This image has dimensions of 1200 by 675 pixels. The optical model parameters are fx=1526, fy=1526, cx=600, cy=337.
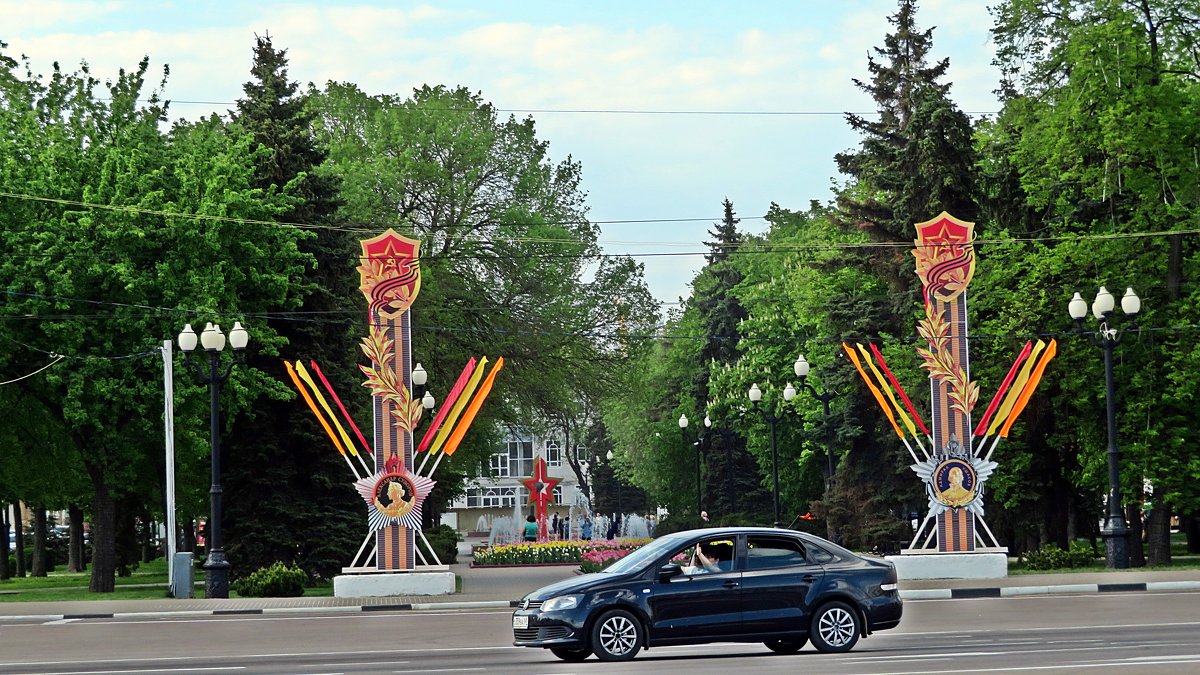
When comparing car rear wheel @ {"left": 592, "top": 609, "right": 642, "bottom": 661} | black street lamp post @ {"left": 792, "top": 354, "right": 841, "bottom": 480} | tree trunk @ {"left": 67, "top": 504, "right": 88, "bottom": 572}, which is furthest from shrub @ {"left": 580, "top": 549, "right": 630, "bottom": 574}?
tree trunk @ {"left": 67, "top": 504, "right": 88, "bottom": 572}

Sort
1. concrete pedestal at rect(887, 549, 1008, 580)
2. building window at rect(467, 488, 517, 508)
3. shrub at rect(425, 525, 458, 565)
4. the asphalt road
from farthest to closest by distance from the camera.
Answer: building window at rect(467, 488, 517, 508)
shrub at rect(425, 525, 458, 565)
concrete pedestal at rect(887, 549, 1008, 580)
the asphalt road

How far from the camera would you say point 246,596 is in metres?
33.0

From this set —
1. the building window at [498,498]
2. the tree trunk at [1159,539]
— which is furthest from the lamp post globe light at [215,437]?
the building window at [498,498]

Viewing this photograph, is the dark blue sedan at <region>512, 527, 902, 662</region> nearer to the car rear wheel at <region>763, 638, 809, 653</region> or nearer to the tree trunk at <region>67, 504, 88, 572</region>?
the car rear wheel at <region>763, 638, 809, 653</region>

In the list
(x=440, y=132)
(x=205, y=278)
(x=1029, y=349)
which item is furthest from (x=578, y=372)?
(x=1029, y=349)

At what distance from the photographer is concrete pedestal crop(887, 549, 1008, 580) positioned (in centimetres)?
3186

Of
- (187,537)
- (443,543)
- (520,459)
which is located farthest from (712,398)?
(520,459)

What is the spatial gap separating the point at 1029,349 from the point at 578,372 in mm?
22302

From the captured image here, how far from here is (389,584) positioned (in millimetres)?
31422

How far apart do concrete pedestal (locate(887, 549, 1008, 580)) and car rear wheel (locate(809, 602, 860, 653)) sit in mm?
14840

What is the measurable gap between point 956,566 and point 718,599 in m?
16.2

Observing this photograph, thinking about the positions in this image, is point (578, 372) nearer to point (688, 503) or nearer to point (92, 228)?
point (92, 228)

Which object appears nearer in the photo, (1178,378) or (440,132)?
(1178,378)

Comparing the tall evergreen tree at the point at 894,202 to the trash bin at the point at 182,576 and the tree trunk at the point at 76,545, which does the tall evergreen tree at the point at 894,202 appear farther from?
the tree trunk at the point at 76,545
